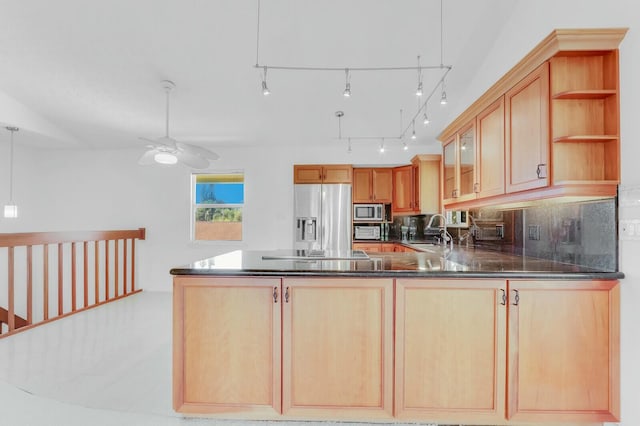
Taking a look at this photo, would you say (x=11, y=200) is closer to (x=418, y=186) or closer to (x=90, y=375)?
(x=90, y=375)

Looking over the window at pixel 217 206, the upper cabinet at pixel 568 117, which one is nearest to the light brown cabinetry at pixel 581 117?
the upper cabinet at pixel 568 117

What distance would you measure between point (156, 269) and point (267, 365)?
4061 mm

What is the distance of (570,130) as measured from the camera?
5.83ft

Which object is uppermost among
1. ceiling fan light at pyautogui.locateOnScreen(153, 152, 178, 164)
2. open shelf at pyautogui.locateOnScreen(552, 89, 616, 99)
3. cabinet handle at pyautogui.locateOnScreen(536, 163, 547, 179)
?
open shelf at pyautogui.locateOnScreen(552, 89, 616, 99)

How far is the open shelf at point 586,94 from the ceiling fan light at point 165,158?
9.14ft

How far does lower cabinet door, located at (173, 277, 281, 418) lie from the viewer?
1.74 m

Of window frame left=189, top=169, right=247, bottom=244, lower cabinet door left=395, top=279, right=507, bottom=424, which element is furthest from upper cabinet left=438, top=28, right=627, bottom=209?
window frame left=189, top=169, right=247, bottom=244

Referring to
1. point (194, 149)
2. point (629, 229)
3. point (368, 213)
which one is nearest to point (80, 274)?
point (194, 149)

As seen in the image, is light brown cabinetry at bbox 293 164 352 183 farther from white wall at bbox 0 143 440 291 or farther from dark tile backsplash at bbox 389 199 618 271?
dark tile backsplash at bbox 389 199 618 271

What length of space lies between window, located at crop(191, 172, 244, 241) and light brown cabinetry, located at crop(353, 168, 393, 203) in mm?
1854

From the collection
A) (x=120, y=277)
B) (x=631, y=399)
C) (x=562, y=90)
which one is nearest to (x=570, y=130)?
(x=562, y=90)

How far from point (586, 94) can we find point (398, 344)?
67.1 inches

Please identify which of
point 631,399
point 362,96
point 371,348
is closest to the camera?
point 631,399

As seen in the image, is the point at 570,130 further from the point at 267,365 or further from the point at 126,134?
the point at 126,134
